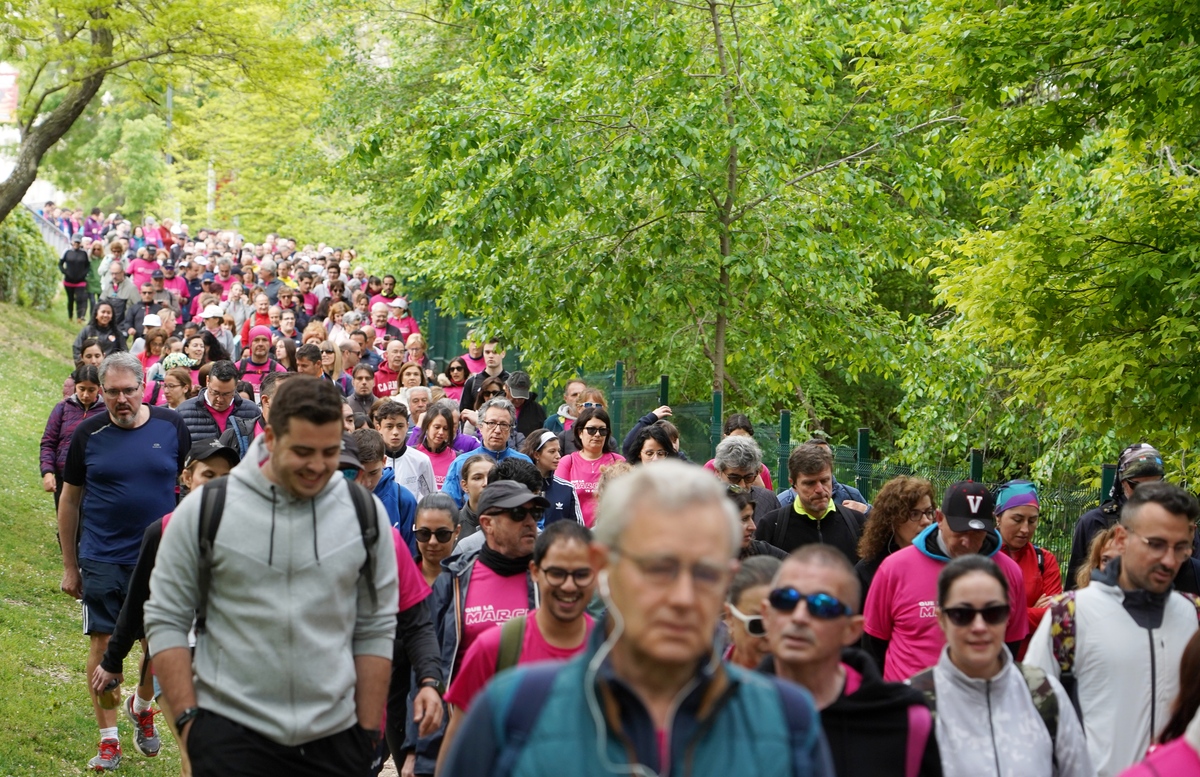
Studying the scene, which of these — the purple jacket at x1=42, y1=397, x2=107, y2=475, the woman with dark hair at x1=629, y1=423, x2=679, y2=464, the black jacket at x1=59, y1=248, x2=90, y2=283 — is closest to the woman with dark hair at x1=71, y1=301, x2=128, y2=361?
the purple jacket at x1=42, y1=397, x2=107, y2=475

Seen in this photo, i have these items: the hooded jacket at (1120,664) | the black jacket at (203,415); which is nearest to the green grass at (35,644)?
the black jacket at (203,415)

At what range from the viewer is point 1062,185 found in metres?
→ 14.2

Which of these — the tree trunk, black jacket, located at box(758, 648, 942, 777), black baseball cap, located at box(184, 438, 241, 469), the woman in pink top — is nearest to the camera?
black jacket, located at box(758, 648, 942, 777)

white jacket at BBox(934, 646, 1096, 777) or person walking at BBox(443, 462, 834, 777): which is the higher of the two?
person walking at BBox(443, 462, 834, 777)

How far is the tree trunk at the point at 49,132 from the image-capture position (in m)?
14.7

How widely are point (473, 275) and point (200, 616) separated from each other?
10.6 m

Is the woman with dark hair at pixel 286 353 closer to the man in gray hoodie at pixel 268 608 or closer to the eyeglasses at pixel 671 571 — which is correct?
the man in gray hoodie at pixel 268 608

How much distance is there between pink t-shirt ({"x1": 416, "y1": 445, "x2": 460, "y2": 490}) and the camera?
10781mm

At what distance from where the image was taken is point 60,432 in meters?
10.8

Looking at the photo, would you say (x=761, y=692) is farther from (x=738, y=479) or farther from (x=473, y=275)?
(x=473, y=275)

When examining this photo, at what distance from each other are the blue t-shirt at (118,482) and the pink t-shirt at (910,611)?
453 cm

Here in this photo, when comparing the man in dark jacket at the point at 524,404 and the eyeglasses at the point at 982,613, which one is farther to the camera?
the man in dark jacket at the point at 524,404

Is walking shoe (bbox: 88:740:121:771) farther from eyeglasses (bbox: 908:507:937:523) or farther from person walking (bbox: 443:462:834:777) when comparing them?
person walking (bbox: 443:462:834:777)

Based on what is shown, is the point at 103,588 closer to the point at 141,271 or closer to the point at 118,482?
the point at 118,482
